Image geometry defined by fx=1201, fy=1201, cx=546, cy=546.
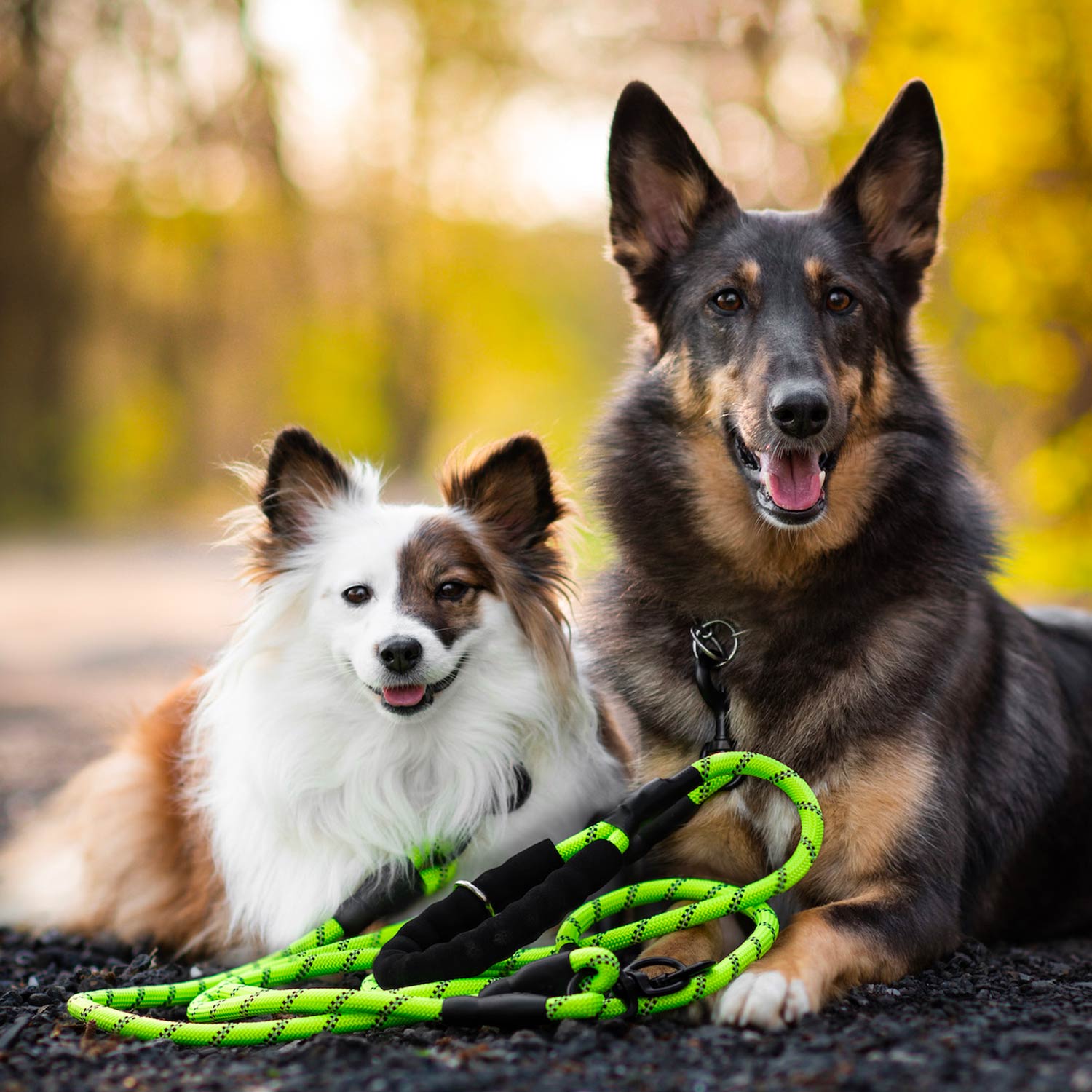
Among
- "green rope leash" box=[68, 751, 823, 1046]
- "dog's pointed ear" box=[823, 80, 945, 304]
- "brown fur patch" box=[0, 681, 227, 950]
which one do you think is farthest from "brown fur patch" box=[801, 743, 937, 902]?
"brown fur patch" box=[0, 681, 227, 950]

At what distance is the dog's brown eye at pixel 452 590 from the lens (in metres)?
3.69

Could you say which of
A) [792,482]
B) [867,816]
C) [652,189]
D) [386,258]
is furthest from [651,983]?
[386,258]

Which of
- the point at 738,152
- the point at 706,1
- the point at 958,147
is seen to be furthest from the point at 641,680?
the point at 706,1

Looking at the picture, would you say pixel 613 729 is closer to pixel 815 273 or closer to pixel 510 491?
pixel 510 491

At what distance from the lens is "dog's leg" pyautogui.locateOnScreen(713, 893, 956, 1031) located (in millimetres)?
2748

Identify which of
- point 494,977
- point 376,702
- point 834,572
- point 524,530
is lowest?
point 494,977

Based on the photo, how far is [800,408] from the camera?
3.28 m

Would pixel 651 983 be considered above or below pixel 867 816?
below

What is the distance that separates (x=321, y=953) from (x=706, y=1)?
13677mm

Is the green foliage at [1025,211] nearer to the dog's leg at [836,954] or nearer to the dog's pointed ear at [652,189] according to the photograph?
the dog's pointed ear at [652,189]

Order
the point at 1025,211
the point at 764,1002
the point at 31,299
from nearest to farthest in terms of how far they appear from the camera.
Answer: the point at 764,1002 < the point at 1025,211 < the point at 31,299

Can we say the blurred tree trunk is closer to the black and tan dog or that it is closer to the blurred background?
the blurred background

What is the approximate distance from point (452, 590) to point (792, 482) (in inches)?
42.5

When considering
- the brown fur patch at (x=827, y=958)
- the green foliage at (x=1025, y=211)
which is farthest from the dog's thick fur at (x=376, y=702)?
the green foliage at (x=1025, y=211)
